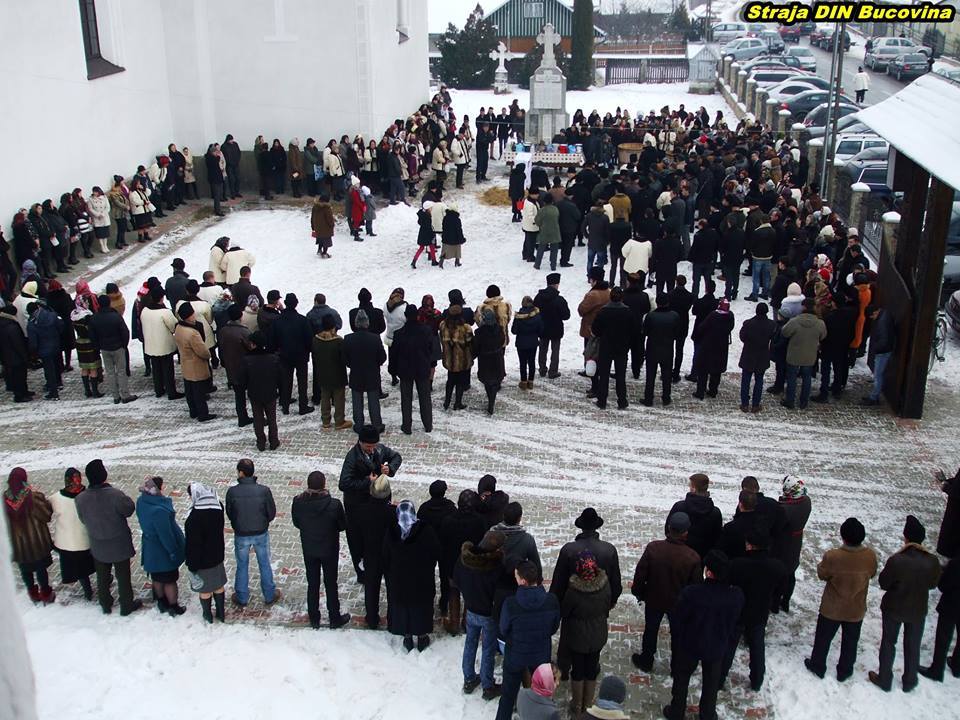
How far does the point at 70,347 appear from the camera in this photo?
13.3 m

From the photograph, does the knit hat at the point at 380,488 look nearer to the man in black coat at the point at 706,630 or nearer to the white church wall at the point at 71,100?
the man in black coat at the point at 706,630

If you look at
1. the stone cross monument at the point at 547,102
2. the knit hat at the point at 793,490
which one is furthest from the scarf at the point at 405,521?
the stone cross monument at the point at 547,102

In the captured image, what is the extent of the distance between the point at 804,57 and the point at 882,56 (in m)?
3.14

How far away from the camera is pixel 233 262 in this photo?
14.7 m

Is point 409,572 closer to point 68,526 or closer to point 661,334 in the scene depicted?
point 68,526

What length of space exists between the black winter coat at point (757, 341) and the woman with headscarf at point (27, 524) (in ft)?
25.2

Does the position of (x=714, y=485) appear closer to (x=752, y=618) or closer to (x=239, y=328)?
(x=752, y=618)

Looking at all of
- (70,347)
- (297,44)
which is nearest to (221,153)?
(297,44)

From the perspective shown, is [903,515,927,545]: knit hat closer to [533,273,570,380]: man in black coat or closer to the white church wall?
[533,273,570,380]: man in black coat

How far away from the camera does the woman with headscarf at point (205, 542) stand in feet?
25.5

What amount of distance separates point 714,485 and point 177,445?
5.95 metres

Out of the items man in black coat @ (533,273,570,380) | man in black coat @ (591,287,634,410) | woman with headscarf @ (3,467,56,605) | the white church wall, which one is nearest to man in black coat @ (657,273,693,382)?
man in black coat @ (591,287,634,410)

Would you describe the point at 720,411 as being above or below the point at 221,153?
below

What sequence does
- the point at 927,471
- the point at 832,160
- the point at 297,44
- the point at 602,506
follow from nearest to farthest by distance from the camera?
the point at 602,506, the point at 927,471, the point at 832,160, the point at 297,44
